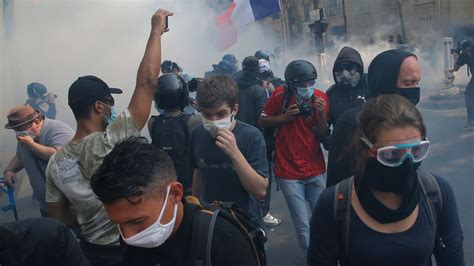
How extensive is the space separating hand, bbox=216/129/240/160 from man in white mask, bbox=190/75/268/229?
0.43ft

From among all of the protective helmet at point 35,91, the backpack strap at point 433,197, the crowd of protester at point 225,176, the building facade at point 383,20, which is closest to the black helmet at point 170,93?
the crowd of protester at point 225,176

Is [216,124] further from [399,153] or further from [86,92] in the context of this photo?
[399,153]

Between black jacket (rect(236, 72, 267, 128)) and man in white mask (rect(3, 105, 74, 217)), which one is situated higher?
man in white mask (rect(3, 105, 74, 217))

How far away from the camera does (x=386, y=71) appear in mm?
2432

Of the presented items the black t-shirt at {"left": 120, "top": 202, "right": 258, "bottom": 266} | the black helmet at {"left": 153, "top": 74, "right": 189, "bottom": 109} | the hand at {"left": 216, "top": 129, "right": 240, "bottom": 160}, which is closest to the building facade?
the black helmet at {"left": 153, "top": 74, "right": 189, "bottom": 109}

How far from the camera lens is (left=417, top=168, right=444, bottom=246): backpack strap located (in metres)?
1.65

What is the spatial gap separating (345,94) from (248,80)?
1.75 m

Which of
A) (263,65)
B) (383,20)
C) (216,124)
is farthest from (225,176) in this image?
(383,20)

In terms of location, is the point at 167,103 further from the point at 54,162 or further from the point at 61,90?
the point at 61,90

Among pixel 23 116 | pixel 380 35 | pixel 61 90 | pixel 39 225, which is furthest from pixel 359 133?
pixel 380 35

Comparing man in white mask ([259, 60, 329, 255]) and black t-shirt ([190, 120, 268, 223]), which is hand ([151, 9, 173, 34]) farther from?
man in white mask ([259, 60, 329, 255])

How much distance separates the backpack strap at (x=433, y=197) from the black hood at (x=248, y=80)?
126 inches

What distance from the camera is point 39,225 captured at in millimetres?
1623

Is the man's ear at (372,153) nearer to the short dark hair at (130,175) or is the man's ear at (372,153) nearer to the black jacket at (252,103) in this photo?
the short dark hair at (130,175)
